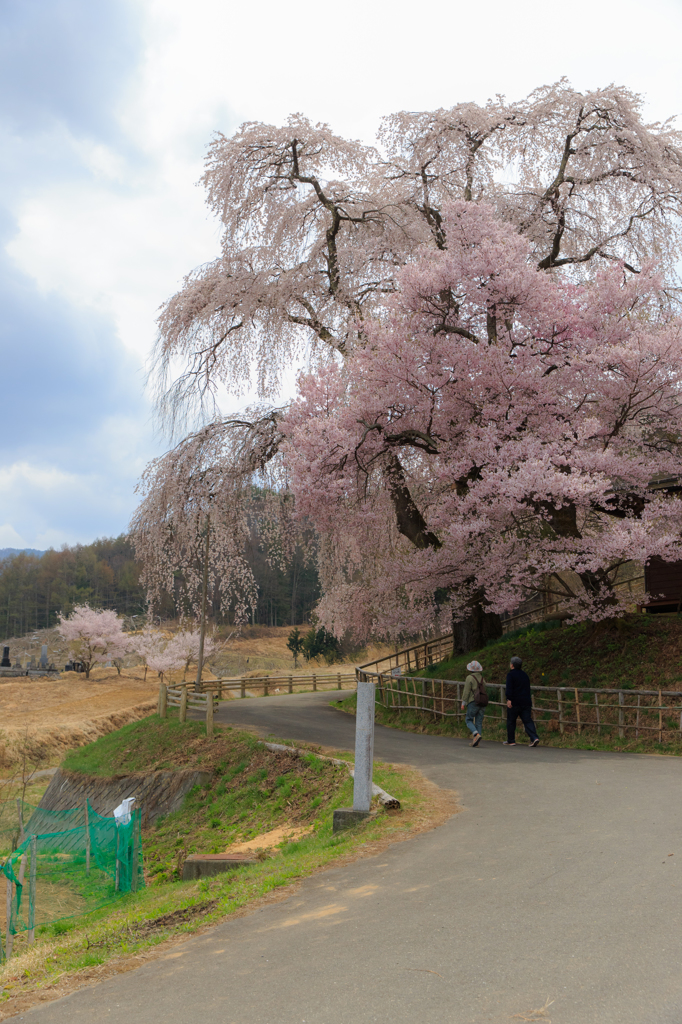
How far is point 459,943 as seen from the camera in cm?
490

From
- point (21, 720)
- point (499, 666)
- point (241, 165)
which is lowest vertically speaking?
point (21, 720)

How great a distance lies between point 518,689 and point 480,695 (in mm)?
833

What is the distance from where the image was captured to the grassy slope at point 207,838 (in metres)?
5.81

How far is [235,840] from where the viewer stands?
1270 cm

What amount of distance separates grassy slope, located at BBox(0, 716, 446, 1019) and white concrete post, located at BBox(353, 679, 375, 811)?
25cm

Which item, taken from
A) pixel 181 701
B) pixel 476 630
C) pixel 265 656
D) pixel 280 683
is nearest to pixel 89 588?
pixel 265 656

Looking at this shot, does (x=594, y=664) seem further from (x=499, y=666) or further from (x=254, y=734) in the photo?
(x=254, y=734)

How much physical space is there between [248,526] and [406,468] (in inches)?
192

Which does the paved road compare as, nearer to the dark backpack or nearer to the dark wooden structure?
the dark backpack

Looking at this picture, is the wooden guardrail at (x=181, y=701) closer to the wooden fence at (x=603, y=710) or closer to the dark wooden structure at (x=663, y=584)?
the wooden fence at (x=603, y=710)

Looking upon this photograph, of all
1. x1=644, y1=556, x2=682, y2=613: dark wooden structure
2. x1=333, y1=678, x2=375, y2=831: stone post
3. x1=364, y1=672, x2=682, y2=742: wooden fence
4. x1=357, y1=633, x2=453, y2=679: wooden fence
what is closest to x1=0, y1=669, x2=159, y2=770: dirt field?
x1=357, y1=633, x2=453, y2=679: wooden fence

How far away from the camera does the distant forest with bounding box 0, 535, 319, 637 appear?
10125 cm

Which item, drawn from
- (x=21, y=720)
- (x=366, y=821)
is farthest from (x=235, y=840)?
(x=21, y=720)

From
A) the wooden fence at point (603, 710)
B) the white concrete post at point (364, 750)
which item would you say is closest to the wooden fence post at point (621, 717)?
the wooden fence at point (603, 710)
